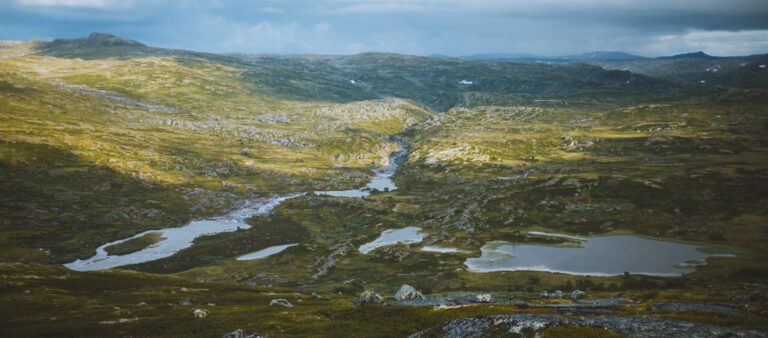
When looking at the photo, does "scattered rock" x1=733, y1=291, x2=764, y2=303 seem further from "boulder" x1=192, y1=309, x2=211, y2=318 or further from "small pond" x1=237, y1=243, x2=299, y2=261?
"small pond" x1=237, y1=243, x2=299, y2=261

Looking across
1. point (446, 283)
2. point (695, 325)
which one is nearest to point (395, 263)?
point (446, 283)

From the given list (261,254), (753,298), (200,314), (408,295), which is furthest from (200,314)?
(261,254)

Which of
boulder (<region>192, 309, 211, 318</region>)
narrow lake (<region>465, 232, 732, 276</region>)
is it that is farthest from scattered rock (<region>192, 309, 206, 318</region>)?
narrow lake (<region>465, 232, 732, 276</region>)

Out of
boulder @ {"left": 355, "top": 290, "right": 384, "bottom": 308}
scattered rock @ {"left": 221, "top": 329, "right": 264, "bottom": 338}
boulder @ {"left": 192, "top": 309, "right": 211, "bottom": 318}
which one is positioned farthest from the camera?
boulder @ {"left": 355, "top": 290, "right": 384, "bottom": 308}

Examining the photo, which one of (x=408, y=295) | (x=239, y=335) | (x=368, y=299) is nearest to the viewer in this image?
(x=239, y=335)

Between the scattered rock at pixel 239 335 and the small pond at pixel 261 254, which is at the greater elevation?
the scattered rock at pixel 239 335

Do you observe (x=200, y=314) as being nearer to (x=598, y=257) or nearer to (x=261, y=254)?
(x=261, y=254)

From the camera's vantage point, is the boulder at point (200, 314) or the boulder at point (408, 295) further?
the boulder at point (408, 295)

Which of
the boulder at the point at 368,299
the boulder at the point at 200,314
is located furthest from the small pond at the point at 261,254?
the boulder at the point at 368,299

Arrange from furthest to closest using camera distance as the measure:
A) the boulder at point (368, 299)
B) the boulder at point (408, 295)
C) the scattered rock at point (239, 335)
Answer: the boulder at point (408, 295)
the boulder at point (368, 299)
the scattered rock at point (239, 335)

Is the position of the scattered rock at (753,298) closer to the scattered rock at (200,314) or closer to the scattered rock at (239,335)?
the scattered rock at (239,335)

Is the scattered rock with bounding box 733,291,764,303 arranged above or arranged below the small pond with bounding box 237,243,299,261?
above
